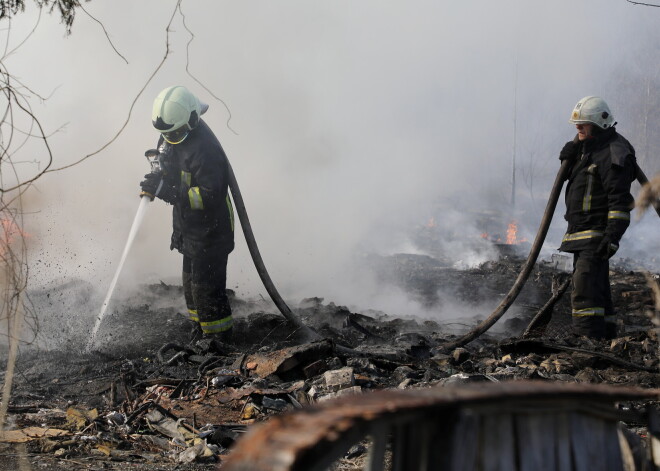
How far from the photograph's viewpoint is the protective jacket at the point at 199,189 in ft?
17.6

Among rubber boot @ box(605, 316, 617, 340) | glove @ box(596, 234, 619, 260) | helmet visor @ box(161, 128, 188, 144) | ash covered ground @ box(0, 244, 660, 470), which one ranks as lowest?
ash covered ground @ box(0, 244, 660, 470)

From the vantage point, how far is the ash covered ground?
337 centimetres

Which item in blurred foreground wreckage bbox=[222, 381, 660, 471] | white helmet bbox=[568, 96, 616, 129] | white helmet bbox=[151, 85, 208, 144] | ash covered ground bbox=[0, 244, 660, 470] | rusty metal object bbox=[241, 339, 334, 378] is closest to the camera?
blurred foreground wreckage bbox=[222, 381, 660, 471]

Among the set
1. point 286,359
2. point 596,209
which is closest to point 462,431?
point 286,359

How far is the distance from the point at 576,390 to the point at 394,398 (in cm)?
37

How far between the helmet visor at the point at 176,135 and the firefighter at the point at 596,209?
3.41m

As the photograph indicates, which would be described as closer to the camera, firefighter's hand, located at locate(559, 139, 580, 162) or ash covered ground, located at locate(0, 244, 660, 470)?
ash covered ground, located at locate(0, 244, 660, 470)

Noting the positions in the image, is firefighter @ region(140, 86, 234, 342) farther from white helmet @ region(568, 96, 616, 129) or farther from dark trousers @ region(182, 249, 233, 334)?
white helmet @ region(568, 96, 616, 129)

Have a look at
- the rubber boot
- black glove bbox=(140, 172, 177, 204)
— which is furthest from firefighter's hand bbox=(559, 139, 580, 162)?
black glove bbox=(140, 172, 177, 204)

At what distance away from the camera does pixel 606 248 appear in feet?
17.0

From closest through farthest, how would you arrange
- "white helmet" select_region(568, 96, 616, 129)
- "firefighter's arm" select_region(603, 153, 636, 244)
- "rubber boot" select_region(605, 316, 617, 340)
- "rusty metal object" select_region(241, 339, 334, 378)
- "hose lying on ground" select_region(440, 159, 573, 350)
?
"rusty metal object" select_region(241, 339, 334, 378) < "firefighter's arm" select_region(603, 153, 636, 244) < "white helmet" select_region(568, 96, 616, 129) < "rubber boot" select_region(605, 316, 617, 340) < "hose lying on ground" select_region(440, 159, 573, 350)

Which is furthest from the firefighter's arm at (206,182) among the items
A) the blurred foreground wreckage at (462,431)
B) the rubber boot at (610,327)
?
the blurred foreground wreckage at (462,431)

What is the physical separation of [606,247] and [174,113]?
378 cm

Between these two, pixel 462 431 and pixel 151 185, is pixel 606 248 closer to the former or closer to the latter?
pixel 151 185
